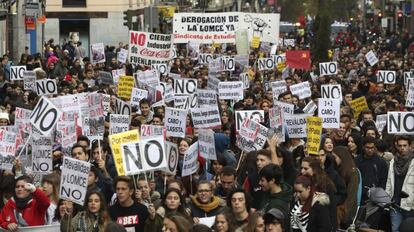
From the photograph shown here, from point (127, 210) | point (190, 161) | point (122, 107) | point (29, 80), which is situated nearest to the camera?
point (127, 210)

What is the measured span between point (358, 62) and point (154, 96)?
16.2 m

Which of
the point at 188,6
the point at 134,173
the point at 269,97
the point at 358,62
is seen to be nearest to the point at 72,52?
the point at 358,62

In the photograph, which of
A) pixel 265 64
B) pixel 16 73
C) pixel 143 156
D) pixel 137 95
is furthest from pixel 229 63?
pixel 143 156

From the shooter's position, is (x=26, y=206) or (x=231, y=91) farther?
(x=231, y=91)

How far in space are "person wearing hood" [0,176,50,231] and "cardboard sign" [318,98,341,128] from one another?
22.8 ft

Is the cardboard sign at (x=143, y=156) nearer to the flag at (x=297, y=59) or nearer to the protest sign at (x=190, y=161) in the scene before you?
the protest sign at (x=190, y=161)

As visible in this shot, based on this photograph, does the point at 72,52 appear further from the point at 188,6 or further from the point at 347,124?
the point at 188,6

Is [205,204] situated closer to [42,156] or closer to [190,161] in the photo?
[190,161]

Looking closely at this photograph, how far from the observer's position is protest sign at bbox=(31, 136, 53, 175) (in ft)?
51.8

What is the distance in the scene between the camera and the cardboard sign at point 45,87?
984 inches

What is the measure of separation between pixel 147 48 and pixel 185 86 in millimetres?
3030

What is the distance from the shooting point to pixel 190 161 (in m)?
15.4

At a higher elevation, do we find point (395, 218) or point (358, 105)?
point (358, 105)

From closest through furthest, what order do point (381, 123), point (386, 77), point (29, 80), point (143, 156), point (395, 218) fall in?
point (143, 156), point (395, 218), point (381, 123), point (29, 80), point (386, 77)
